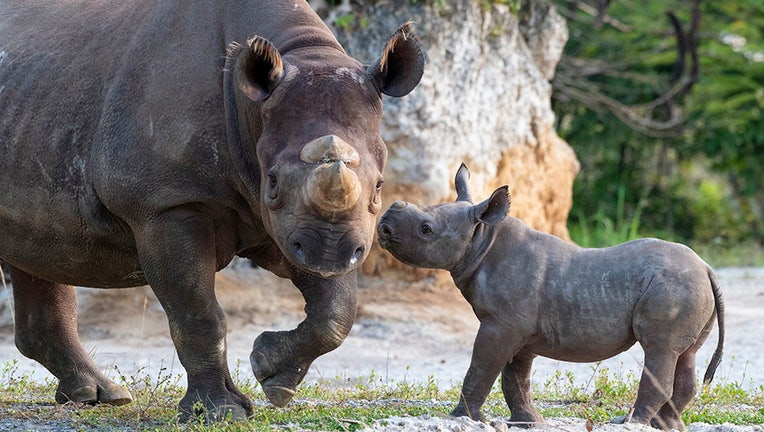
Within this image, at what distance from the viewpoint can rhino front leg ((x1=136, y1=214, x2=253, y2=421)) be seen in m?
5.20

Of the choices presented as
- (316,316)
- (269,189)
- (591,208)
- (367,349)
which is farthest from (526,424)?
(591,208)

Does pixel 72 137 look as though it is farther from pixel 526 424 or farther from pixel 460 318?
pixel 460 318

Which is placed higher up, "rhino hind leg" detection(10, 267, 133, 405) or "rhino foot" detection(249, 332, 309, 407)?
"rhino foot" detection(249, 332, 309, 407)

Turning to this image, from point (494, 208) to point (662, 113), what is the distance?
1290cm

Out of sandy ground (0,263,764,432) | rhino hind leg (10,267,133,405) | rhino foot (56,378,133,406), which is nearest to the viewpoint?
rhino foot (56,378,133,406)

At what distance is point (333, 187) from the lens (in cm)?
443

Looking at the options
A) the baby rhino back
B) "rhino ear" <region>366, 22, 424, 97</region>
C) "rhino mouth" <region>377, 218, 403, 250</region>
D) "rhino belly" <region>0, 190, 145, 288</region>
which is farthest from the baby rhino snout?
"rhino belly" <region>0, 190, 145, 288</region>

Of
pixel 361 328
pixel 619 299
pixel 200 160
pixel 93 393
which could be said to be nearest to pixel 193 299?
pixel 200 160

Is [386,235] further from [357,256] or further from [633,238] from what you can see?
[633,238]

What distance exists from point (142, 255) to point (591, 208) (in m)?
12.7

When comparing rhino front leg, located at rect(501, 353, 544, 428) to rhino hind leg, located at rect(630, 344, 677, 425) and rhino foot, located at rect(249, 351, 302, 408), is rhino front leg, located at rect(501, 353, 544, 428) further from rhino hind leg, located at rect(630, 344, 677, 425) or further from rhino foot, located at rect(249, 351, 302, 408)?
rhino foot, located at rect(249, 351, 302, 408)

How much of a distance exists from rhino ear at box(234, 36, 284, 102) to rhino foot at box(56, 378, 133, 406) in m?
2.39

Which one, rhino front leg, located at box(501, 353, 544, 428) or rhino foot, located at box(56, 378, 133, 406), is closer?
rhino front leg, located at box(501, 353, 544, 428)

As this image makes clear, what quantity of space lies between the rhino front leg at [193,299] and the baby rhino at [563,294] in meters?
0.79
